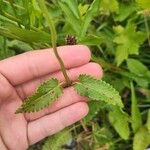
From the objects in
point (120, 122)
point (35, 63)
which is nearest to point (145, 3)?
point (35, 63)

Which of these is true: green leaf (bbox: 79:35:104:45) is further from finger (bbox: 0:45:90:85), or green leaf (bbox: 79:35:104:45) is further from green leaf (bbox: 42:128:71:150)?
green leaf (bbox: 42:128:71:150)

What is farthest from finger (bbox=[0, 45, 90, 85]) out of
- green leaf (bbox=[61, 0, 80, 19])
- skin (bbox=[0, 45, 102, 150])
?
green leaf (bbox=[61, 0, 80, 19])

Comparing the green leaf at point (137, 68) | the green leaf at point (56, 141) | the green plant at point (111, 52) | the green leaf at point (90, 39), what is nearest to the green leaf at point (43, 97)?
the green plant at point (111, 52)

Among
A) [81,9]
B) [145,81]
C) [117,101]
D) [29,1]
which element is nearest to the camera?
[117,101]

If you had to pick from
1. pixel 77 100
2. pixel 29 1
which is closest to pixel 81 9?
pixel 29 1

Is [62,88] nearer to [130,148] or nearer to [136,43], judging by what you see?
[136,43]

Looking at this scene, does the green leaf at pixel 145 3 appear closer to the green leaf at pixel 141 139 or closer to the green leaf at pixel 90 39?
the green leaf at pixel 90 39

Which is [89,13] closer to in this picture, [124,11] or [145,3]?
Result: [145,3]
